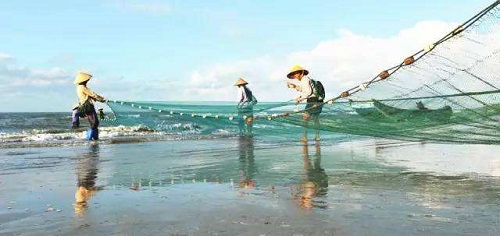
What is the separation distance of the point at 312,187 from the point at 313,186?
2.7 inches

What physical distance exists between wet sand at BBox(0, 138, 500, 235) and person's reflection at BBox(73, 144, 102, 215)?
0.01 metres

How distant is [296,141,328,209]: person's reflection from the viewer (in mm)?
4646

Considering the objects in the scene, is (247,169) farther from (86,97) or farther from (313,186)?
(86,97)

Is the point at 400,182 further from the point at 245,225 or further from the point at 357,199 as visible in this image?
the point at 245,225

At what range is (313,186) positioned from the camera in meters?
5.64

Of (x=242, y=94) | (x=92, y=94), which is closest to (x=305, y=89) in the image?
(x=242, y=94)

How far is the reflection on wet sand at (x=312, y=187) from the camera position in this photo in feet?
15.2

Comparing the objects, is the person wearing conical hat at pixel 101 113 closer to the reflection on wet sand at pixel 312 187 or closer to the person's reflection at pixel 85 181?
the person's reflection at pixel 85 181

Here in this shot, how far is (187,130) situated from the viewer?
40.4ft

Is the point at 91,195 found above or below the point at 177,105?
below

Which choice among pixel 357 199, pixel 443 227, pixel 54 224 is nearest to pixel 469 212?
pixel 443 227

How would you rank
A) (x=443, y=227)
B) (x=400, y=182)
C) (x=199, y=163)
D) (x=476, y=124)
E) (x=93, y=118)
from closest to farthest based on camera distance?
(x=443, y=227) < (x=400, y=182) < (x=476, y=124) < (x=199, y=163) < (x=93, y=118)

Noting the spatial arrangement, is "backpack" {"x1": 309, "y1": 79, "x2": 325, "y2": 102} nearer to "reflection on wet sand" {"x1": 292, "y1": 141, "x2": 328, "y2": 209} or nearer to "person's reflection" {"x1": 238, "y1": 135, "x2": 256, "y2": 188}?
"person's reflection" {"x1": 238, "y1": 135, "x2": 256, "y2": 188}

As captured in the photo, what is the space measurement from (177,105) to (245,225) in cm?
734
